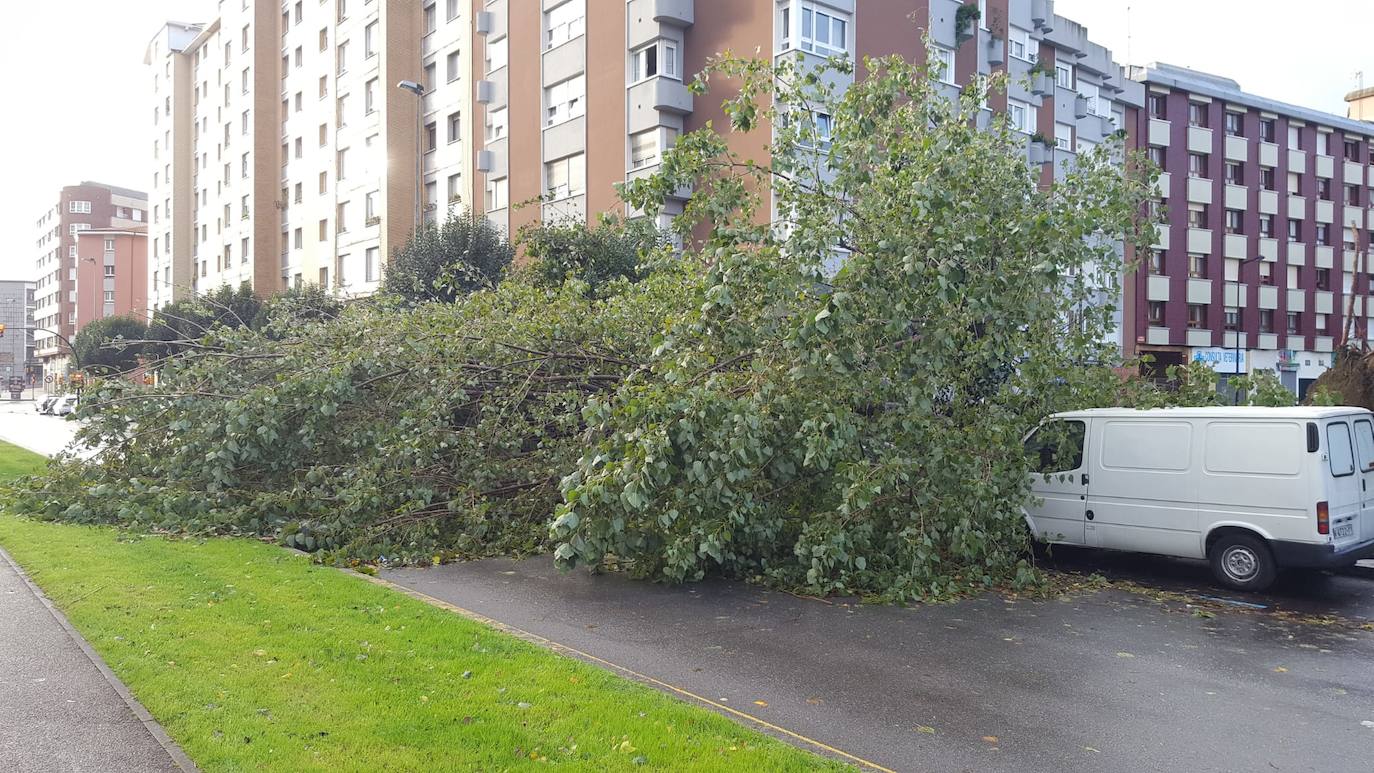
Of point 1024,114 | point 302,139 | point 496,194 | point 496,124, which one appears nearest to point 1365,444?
point 1024,114

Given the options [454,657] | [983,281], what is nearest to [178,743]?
[454,657]

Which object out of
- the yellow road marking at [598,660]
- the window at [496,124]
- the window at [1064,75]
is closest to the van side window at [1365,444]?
the yellow road marking at [598,660]

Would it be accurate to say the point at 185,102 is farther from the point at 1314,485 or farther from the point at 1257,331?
the point at 1314,485

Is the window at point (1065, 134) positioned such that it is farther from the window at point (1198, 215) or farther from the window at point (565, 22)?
the window at point (565, 22)

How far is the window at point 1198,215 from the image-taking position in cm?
4916

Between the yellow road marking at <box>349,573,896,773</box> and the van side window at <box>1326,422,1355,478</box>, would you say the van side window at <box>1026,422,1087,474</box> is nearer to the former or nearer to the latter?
the van side window at <box>1326,422,1355,478</box>

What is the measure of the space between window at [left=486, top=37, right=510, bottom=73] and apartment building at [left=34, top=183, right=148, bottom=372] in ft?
301

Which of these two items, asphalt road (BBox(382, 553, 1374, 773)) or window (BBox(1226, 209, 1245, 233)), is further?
window (BBox(1226, 209, 1245, 233))

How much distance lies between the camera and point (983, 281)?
954cm

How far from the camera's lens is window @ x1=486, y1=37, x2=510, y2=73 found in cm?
3656

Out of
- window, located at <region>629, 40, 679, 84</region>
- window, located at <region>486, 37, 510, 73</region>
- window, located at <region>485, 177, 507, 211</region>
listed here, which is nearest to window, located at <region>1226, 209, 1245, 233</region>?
window, located at <region>629, 40, 679, 84</region>

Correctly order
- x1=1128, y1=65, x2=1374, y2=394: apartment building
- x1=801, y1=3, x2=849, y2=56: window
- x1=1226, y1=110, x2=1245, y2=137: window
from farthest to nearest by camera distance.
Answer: x1=1226, y1=110, x2=1245, y2=137: window, x1=1128, y1=65, x2=1374, y2=394: apartment building, x1=801, y1=3, x2=849, y2=56: window

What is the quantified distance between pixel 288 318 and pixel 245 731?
1057 cm

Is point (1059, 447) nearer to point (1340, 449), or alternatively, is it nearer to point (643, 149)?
point (1340, 449)
